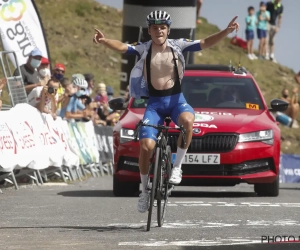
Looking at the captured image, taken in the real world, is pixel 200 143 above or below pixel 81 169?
above

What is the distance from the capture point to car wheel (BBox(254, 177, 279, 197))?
16.3 m

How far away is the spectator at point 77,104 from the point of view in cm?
2253

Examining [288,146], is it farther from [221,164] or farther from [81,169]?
[221,164]

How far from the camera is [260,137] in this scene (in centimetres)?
1580

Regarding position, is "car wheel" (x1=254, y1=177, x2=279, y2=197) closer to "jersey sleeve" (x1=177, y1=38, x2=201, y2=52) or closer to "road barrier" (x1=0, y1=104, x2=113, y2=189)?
"road barrier" (x1=0, y1=104, x2=113, y2=189)

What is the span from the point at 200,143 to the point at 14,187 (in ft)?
11.8

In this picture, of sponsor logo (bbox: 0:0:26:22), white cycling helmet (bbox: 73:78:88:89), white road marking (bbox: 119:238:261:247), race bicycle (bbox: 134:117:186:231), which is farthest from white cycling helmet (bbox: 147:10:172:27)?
white cycling helmet (bbox: 73:78:88:89)

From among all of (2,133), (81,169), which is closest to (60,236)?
(2,133)

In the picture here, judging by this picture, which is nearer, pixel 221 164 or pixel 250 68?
pixel 221 164

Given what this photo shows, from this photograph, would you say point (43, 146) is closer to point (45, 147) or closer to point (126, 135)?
point (45, 147)

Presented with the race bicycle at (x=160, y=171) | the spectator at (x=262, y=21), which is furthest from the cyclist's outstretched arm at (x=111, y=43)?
the spectator at (x=262, y=21)

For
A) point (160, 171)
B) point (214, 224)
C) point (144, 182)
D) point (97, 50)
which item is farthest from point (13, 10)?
point (97, 50)

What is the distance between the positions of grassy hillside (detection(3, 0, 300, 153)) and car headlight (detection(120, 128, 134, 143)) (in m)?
22.9

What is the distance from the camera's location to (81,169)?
22.7 m
